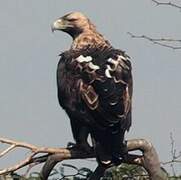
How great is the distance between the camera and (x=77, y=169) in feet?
15.8

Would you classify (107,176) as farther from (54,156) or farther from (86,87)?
(86,87)

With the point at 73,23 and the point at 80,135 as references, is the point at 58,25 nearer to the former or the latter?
the point at 73,23

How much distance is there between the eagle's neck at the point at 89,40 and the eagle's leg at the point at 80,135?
106 centimetres

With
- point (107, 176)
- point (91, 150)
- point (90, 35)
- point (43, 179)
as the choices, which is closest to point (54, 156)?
point (43, 179)

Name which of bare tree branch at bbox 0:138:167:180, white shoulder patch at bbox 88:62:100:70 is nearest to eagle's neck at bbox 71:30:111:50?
white shoulder patch at bbox 88:62:100:70

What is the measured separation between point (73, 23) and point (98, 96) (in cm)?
199

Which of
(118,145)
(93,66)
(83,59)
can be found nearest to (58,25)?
(83,59)

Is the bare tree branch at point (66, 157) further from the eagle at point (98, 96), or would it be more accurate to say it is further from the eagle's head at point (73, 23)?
the eagle's head at point (73, 23)

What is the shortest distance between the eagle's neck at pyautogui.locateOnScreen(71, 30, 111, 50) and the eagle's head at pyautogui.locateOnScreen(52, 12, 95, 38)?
0.08 meters

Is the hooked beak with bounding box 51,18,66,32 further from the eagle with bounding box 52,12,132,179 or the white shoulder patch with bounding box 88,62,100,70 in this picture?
the white shoulder patch with bounding box 88,62,100,70

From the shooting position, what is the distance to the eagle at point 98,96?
5.32m

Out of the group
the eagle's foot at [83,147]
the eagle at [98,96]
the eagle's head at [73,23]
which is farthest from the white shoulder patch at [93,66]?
the eagle's head at [73,23]

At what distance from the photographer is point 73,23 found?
24.0 ft

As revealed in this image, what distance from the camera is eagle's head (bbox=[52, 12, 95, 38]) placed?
729 cm
